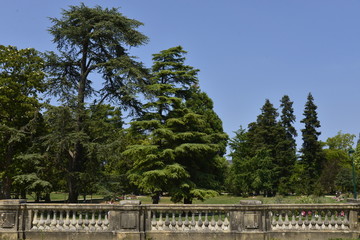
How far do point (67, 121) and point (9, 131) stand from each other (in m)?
3.48

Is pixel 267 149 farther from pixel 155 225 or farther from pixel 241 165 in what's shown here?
pixel 155 225

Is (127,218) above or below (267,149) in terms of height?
below

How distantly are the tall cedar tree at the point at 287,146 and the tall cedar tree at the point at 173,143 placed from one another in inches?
1476

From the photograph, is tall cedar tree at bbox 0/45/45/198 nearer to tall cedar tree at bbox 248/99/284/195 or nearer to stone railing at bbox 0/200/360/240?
stone railing at bbox 0/200/360/240

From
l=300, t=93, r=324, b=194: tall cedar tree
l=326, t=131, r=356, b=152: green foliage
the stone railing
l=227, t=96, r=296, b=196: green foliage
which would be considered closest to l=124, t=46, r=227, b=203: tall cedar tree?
the stone railing

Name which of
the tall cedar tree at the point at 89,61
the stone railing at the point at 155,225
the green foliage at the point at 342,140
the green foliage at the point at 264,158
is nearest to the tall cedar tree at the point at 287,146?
the green foliage at the point at 264,158

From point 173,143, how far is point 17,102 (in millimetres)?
10162

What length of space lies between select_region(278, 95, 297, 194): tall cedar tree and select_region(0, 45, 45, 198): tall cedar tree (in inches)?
1749

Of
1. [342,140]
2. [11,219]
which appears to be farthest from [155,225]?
[342,140]

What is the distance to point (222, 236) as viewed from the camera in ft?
34.4

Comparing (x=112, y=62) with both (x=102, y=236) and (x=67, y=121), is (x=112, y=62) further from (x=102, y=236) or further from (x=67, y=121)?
(x=102, y=236)

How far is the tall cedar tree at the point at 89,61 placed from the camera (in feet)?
74.7

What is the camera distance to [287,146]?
6228 centimetres

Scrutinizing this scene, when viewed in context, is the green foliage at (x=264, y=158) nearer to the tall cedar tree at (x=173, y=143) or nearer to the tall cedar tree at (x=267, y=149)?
the tall cedar tree at (x=267, y=149)
